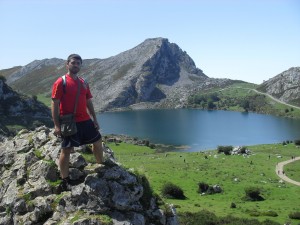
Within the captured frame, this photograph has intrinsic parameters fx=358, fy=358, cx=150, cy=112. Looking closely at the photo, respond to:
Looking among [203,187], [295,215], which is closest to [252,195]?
[203,187]

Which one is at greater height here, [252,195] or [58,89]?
[58,89]

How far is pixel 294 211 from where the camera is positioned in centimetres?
4772

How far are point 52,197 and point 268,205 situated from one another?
44.4 metres

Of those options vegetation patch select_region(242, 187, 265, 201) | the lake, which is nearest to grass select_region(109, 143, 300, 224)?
vegetation patch select_region(242, 187, 265, 201)

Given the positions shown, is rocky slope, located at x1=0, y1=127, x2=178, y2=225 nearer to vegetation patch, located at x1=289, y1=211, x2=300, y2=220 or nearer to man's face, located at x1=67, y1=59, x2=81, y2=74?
man's face, located at x1=67, y1=59, x2=81, y2=74

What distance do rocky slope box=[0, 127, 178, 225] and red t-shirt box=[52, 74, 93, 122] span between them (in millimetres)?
2409

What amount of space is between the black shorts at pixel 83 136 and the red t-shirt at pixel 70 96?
353 millimetres

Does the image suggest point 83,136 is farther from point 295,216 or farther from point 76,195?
point 295,216

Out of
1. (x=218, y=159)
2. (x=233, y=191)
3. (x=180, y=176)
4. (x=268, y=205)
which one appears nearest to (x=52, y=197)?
(x=268, y=205)

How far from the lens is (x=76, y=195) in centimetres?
1526

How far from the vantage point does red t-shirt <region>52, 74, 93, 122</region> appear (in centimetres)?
1518

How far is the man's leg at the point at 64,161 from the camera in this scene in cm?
1555

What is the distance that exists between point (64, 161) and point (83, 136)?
1429 millimetres

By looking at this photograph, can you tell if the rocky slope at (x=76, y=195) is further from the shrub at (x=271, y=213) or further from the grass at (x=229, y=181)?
the shrub at (x=271, y=213)
